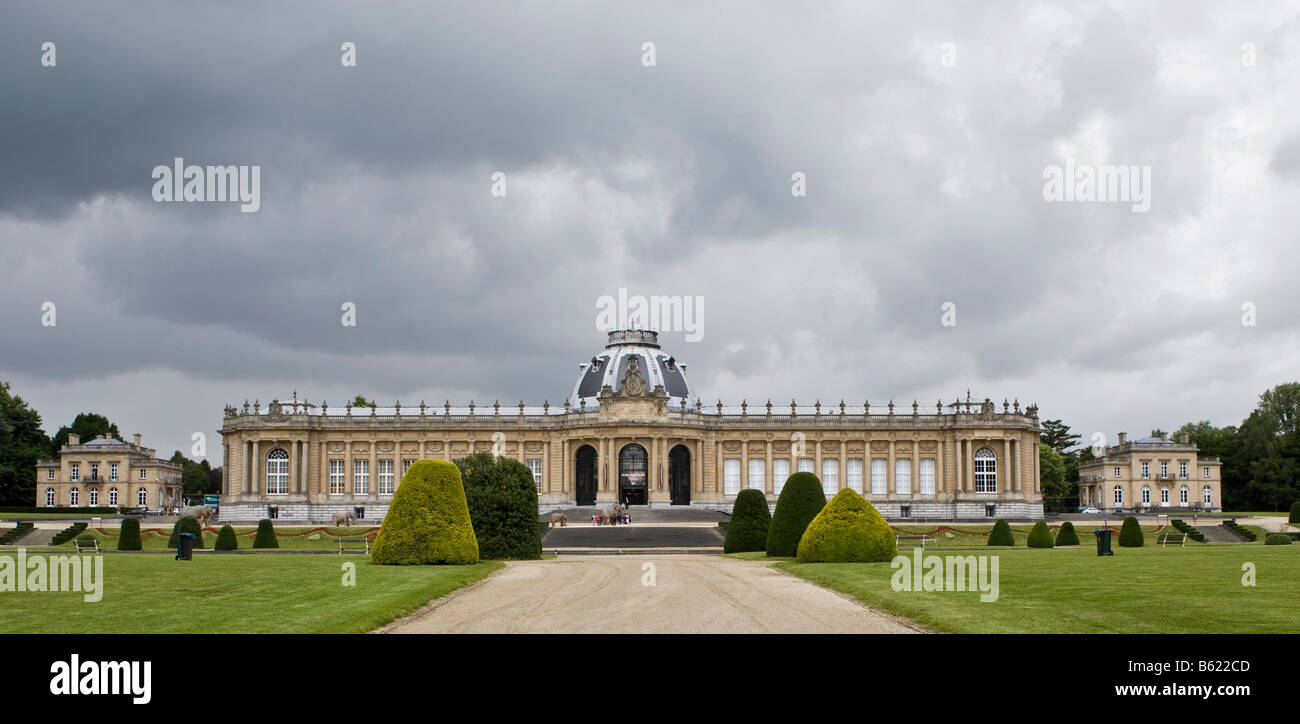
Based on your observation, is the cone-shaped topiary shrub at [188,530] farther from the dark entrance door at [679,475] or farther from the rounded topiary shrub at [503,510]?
the dark entrance door at [679,475]

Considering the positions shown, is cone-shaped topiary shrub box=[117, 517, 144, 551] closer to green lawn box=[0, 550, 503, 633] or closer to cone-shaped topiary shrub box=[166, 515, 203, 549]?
cone-shaped topiary shrub box=[166, 515, 203, 549]

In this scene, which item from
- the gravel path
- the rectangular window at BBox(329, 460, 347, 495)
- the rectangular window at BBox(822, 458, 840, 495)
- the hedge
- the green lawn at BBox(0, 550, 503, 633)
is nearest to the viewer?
the green lawn at BBox(0, 550, 503, 633)

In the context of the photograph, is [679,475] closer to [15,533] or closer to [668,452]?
[668,452]

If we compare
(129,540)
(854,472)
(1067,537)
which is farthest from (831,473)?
(129,540)

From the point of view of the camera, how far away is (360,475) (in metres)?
85.0

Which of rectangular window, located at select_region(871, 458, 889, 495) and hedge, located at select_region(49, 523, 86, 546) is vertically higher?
rectangular window, located at select_region(871, 458, 889, 495)

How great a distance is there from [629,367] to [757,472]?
1252 cm

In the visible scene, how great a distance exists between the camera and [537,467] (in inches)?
3312

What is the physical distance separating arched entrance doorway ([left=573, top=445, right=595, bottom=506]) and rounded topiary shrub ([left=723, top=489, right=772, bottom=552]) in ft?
142

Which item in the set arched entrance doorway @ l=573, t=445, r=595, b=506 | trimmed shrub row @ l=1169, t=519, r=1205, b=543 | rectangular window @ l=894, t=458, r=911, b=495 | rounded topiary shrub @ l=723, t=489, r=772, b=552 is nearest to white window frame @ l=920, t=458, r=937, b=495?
rectangular window @ l=894, t=458, r=911, b=495

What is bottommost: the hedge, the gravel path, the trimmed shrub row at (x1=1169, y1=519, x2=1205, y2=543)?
the trimmed shrub row at (x1=1169, y1=519, x2=1205, y2=543)

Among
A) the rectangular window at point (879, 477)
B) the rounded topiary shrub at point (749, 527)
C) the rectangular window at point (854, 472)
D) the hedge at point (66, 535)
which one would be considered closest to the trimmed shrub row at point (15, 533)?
the hedge at point (66, 535)

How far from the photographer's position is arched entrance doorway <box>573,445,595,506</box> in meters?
82.3
